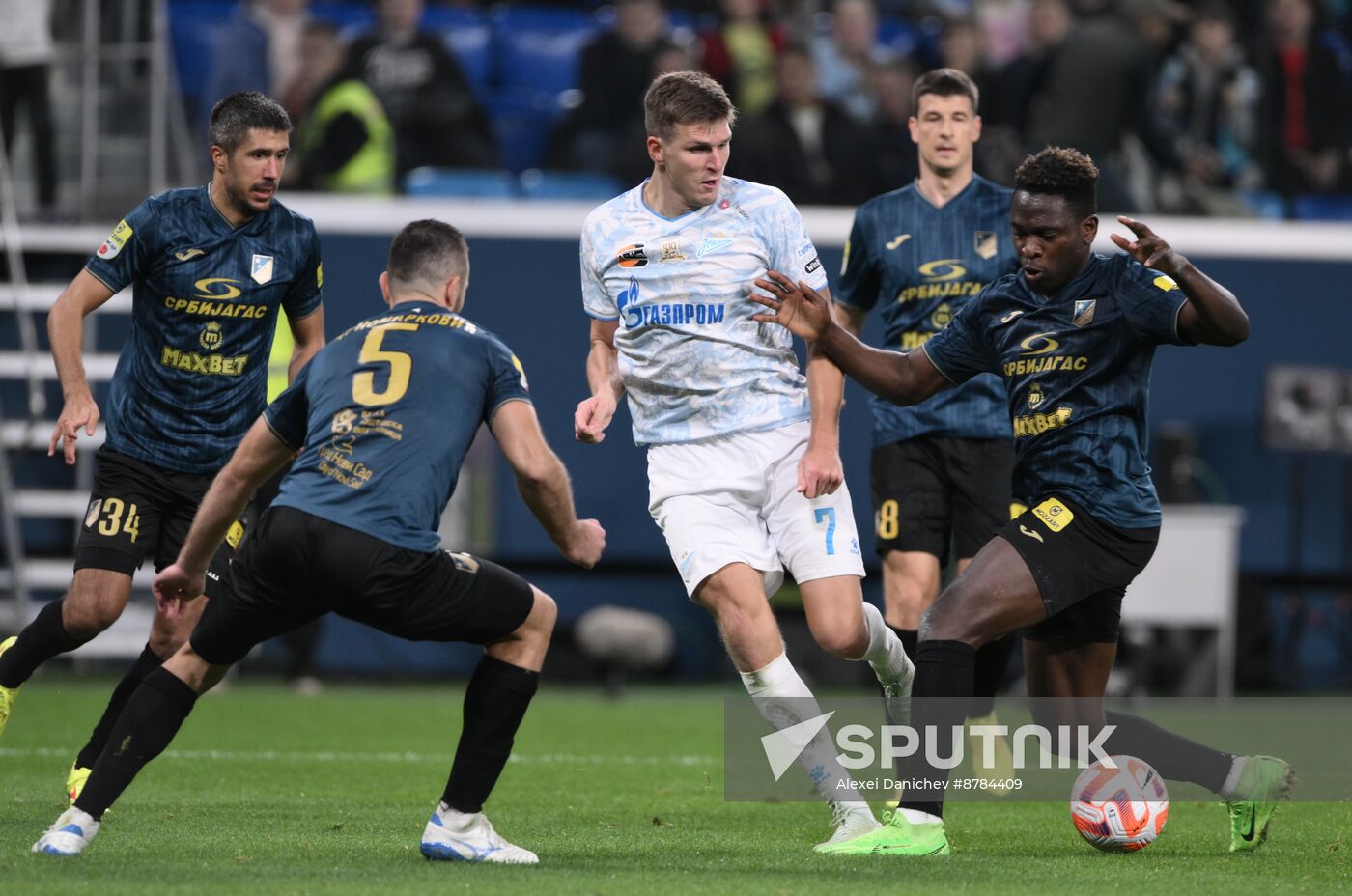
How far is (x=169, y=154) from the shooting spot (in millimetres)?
13602

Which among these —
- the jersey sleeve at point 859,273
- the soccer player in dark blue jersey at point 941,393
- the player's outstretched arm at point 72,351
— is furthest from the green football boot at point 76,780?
the jersey sleeve at point 859,273

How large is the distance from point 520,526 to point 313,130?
3.53 meters

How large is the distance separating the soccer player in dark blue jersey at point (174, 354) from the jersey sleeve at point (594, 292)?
1323 millimetres

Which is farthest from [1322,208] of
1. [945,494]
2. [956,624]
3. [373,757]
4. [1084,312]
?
[956,624]

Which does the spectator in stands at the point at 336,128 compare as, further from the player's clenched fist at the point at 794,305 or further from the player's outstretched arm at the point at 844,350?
the player's clenched fist at the point at 794,305

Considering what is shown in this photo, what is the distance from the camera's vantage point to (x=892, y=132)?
1426 cm

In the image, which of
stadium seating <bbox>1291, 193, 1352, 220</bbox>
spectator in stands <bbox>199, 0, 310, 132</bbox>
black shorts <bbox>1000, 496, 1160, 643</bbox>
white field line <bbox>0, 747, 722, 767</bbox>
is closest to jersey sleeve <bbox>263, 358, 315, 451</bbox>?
black shorts <bbox>1000, 496, 1160, 643</bbox>

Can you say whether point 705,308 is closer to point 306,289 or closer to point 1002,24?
point 306,289

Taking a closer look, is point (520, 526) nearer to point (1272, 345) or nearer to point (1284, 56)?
point (1272, 345)

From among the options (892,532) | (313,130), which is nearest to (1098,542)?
(892,532)

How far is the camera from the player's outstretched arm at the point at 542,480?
5.25 metres

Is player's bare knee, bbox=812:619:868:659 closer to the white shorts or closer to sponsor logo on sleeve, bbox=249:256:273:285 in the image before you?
the white shorts

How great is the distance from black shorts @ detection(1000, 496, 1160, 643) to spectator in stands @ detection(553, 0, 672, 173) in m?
8.97

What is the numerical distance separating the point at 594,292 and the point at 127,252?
1.86 m
